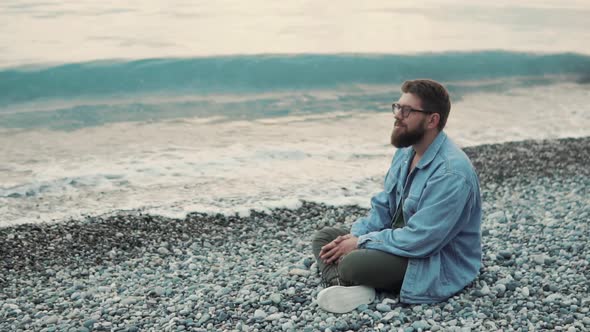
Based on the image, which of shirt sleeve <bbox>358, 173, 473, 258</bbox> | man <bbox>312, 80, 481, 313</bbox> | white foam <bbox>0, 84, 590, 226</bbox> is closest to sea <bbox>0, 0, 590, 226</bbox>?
white foam <bbox>0, 84, 590, 226</bbox>

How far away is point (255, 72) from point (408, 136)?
15738mm

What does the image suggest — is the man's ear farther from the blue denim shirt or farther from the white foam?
Result: the white foam

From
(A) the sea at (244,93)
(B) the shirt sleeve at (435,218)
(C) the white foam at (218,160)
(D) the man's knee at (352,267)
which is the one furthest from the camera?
(A) the sea at (244,93)

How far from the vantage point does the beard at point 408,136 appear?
16.5ft

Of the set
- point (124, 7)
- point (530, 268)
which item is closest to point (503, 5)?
point (124, 7)

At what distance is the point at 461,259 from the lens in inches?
203

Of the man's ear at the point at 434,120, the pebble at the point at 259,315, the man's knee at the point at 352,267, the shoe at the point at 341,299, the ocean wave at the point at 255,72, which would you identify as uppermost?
the man's ear at the point at 434,120

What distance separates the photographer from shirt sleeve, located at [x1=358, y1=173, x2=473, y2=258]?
4773 millimetres

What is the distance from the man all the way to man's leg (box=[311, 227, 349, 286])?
9 centimetres

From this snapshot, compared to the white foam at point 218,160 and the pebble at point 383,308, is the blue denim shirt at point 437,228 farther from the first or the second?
the white foam at point 218,160

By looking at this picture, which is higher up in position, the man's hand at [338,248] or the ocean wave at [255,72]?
the ocean wave at [255,72]

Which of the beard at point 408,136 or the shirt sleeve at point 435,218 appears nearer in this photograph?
the shirt sleeve at point 435,218

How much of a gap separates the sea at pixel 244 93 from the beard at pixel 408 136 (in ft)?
11.9

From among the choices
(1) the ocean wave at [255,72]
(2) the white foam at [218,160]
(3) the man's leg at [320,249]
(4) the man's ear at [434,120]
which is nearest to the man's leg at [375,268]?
(3) the man's leg at [320,249]
